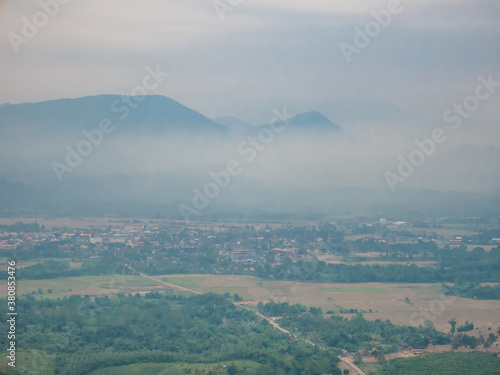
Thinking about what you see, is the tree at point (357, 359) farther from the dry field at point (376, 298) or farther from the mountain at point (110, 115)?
the mountain at point (110, 115)

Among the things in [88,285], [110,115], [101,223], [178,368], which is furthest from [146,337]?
[110,115]

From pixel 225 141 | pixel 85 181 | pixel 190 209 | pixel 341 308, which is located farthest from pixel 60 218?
pixel 225 141

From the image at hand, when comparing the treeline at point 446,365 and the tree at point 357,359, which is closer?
the treeline at point 446,365

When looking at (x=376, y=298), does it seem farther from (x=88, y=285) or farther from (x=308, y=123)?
(x=308, y=123)

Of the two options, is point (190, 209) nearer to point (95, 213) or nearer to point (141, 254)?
point (95, 213)

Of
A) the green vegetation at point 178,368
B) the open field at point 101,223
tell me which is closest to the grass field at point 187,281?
the green vegetation at point 178,368

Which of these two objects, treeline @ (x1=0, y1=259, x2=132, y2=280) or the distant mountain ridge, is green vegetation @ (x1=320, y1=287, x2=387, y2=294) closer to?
treeline @ (x1=0, y1=259, x2=132, y2=280)
